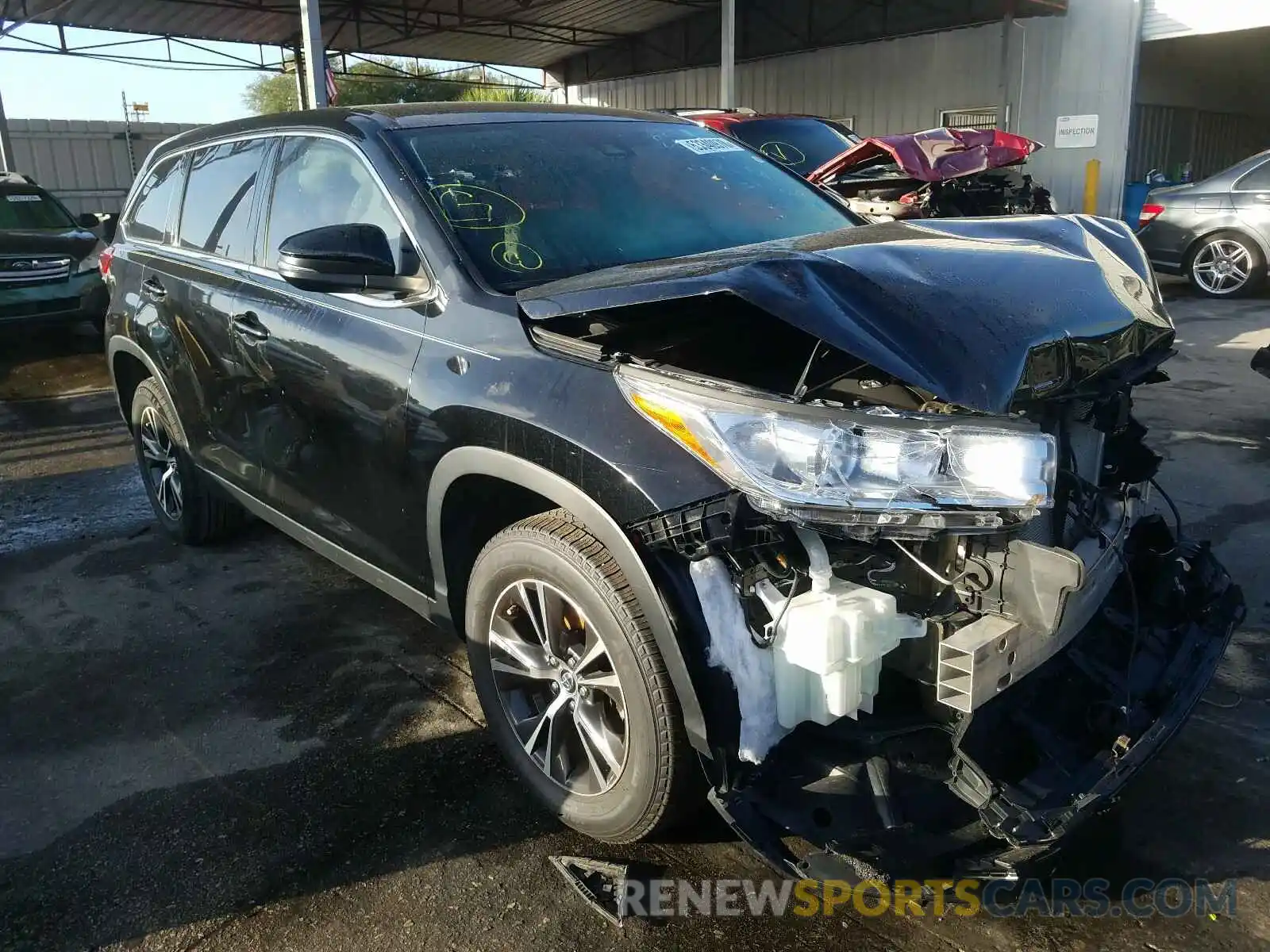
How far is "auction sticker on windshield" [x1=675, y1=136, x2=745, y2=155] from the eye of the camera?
361cm

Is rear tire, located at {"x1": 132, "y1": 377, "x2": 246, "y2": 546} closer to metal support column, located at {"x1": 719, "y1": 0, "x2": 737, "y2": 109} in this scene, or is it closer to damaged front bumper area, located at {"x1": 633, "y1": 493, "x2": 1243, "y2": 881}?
damaged front bumper area, located at {"x1": 633, "y1": 493, "x2": 1243, "y2": 881}

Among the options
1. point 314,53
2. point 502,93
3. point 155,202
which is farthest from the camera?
point 502,93

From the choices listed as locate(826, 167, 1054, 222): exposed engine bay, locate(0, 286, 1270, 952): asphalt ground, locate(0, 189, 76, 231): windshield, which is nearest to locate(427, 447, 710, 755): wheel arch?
locate(0, 286, 1270, 952): asphalt ground

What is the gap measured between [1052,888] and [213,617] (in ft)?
10.5

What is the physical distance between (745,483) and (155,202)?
3.79 metres

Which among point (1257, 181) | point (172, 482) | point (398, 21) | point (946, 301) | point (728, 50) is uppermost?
point (398, 21)

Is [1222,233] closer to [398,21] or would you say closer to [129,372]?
[129,372]

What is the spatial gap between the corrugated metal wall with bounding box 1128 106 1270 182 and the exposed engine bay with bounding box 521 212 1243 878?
15.8 m

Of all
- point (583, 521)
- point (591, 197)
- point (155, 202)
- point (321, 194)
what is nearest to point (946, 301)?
point (583, 521)

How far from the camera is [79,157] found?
2116cm

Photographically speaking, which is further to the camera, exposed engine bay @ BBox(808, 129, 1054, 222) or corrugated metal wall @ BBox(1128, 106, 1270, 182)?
corrugated metal wall @ BBox(1128, 106, 1270, 182)

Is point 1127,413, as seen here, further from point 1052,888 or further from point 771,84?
point 771,84

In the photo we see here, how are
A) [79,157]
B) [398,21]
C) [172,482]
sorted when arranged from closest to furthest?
[172,482], [398,21], [79,157]

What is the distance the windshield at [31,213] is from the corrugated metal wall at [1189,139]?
48.4 feet
